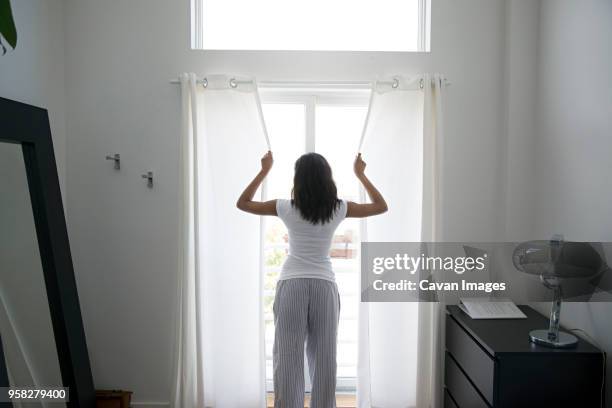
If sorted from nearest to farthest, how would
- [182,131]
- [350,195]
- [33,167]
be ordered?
1. [33,167]
2. [182,131]
3. [350,195]

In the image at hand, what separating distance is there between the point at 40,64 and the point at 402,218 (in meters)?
2.06

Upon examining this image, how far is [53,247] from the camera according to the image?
194cm

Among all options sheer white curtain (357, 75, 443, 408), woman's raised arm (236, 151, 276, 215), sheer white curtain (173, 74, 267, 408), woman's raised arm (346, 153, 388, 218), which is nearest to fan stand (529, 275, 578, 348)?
sheer white curtain (357, 75, 443, 408)

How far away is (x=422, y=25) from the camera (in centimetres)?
243

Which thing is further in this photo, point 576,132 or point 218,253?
point 218,253

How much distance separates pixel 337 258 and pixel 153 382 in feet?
4.20

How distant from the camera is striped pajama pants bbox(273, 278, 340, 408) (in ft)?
5.99

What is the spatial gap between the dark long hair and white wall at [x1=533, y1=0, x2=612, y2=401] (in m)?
1.10

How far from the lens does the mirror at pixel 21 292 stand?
1760 mm

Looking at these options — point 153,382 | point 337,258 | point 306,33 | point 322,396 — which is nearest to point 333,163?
point 337,258

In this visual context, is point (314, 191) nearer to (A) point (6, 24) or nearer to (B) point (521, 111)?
(A) point (6, 24)

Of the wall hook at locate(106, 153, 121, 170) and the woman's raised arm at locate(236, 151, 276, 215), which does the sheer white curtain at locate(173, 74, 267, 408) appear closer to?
the woman's raised arm at locate(236, 151, 276, 215)

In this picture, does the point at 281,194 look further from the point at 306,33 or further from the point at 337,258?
the point at 306,33

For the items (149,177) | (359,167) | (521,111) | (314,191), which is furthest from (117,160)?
(521,111)
